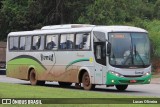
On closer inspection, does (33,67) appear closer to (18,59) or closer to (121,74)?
(18,59)

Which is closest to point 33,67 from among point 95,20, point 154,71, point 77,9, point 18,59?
point 18,59

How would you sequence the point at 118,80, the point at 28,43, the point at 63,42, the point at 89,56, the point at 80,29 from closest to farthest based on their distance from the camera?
the point at 118,80, the point at 89,56, the point at 80,29, the point at 63,42, the point at 28,43

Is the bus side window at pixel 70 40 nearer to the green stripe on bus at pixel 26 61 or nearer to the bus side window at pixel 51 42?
the bus side window at pixel 51 42

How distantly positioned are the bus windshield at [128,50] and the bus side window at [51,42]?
178 inches

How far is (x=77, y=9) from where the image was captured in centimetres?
5641

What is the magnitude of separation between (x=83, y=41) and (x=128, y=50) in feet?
8.34

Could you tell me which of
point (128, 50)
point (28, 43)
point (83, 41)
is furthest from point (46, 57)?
point (128, 50)

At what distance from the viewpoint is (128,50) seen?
25516 millimetres

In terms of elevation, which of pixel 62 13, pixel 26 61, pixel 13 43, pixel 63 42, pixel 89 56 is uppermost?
pixel 62 13

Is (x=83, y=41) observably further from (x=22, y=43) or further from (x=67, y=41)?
(x=22, y=43)

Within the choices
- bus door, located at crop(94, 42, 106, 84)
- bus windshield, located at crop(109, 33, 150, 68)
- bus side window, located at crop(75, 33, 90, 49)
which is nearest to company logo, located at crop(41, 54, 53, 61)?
bus side window, located at crop(75, 33, 90, 49)

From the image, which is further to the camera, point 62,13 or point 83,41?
point 62,13

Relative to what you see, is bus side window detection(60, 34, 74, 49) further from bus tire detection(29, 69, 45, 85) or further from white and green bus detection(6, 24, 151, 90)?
bus tire detection(29, 69, 45, 85)

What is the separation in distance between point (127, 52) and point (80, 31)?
3.00 m
